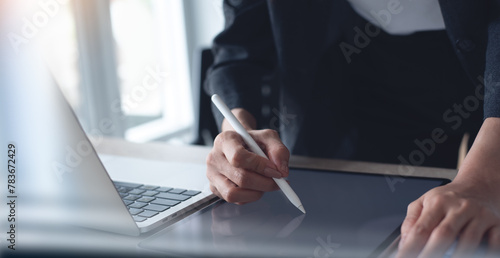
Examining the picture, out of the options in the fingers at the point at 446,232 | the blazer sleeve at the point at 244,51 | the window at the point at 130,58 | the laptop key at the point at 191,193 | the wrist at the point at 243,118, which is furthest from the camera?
the window at the point at 130,58

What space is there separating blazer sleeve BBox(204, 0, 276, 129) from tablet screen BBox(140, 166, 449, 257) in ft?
1.16

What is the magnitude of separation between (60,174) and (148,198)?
0.16 metres

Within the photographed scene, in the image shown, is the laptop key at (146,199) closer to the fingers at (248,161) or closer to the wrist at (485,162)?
the fingers at (248,161)

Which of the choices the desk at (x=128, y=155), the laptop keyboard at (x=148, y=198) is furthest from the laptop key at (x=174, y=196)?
the desk at (x=128, y=155)

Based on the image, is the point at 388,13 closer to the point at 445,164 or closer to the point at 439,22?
the point at 439,22

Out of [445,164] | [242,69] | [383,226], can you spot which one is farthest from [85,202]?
[445,164]

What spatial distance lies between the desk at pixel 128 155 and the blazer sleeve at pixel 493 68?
17cm

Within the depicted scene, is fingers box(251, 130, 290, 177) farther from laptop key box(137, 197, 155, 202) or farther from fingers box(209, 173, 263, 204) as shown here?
laptop key box(137, 197, 155, 202)

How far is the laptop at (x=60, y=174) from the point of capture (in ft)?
1.90

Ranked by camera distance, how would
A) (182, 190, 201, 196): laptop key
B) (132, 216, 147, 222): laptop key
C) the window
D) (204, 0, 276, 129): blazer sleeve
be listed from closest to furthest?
1. (132, 216, 147, 222): laptop key
2. (182, 190, 201, 196): laptop key
3. (204, 0, 276, 129): blazer sleeve
4. the window

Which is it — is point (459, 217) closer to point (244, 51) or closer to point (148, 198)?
point (148, 198)

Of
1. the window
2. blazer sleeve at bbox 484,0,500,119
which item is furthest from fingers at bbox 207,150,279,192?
the window

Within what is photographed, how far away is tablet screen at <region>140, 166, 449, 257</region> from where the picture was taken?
0.59 metres

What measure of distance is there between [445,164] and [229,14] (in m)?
0.64
